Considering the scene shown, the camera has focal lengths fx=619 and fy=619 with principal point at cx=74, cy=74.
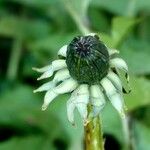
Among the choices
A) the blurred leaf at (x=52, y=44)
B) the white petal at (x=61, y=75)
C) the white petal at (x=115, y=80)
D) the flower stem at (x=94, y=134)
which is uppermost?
the blurred leaf at (x=52, y=44)

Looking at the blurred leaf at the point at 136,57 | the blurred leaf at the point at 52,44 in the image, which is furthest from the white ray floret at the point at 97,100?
the blurred leaf at the point at 52,44

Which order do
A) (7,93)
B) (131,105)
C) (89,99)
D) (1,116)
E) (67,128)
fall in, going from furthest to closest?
(7,93), (1,116), (67,128), (131,105), (89,99)

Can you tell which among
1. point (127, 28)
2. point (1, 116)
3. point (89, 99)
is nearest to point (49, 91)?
point (89, 99)

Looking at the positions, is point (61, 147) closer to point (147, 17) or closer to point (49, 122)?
point (49, 122)

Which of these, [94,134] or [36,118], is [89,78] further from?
[36,118]

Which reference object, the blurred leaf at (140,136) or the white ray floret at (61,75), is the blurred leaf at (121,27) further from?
the white ray floret at (61,75)
